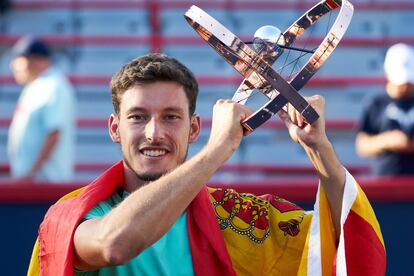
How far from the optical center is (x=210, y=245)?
3471 mm

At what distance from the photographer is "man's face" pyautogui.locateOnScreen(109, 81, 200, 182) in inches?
135

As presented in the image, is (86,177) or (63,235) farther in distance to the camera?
(86,177)

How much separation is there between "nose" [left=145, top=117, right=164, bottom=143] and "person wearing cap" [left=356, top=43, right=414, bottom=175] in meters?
3.29

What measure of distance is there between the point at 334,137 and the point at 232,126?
20.0 feet

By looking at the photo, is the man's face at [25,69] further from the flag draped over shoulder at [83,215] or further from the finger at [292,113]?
the finger at [292,113]

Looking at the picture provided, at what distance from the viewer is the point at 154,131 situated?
341 cm

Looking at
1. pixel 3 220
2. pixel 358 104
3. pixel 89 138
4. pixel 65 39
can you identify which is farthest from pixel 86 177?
pixel 3 220

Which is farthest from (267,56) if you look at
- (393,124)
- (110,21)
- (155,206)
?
(110,21)

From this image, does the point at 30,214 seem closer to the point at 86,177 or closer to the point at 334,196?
the point at 334,196

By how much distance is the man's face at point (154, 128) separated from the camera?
3.44 meters

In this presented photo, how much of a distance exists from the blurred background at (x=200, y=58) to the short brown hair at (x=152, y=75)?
508 centimetres

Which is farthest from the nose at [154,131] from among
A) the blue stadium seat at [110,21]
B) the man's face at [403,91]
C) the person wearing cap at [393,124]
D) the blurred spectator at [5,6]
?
the blurred spectator at [5,6]

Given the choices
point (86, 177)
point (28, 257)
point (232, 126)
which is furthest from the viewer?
point (86, 177)

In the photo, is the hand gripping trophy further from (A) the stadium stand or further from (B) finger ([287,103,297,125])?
(A) the stadium stand
